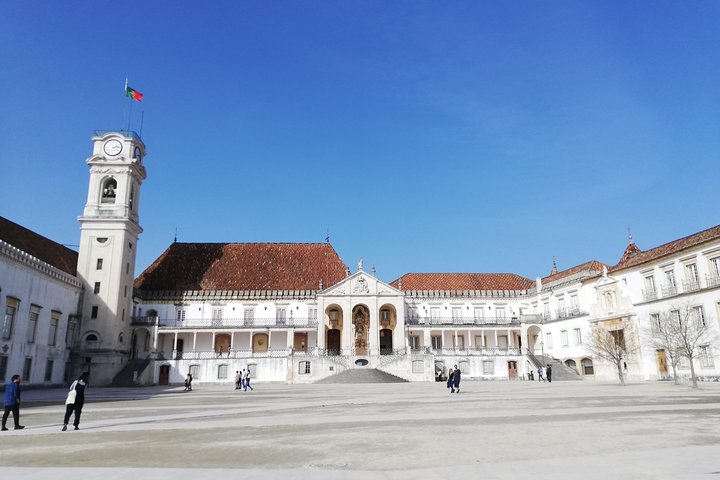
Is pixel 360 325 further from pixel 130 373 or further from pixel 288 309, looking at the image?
pixel 130 373

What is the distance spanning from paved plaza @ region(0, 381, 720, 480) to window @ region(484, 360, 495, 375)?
115 feet

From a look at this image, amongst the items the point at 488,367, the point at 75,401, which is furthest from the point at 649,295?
the point at 75,401

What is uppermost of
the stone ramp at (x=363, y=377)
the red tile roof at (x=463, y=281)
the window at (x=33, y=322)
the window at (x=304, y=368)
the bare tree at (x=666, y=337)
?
the red tile roof at (x=463, y=281)

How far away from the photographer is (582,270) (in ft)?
159

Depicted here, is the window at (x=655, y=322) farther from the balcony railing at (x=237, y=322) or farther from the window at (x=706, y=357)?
the balcony railing at (x=237, y=322)

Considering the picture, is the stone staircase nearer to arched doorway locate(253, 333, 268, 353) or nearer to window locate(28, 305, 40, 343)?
window locate(28, 305, 40, 343)

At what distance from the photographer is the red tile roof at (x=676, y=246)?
112ft

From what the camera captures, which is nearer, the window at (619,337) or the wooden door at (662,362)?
the wooden door at (662,362)

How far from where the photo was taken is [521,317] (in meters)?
53.8

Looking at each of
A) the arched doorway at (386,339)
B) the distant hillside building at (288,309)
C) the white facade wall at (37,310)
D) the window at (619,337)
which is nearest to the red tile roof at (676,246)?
the distant hillside building at (288,309)

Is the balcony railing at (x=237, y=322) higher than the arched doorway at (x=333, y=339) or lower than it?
higher

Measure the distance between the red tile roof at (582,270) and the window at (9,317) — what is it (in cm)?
4485

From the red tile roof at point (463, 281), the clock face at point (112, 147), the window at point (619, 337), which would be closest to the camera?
the window at point (619, 337)

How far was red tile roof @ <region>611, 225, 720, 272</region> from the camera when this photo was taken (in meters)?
34.2
